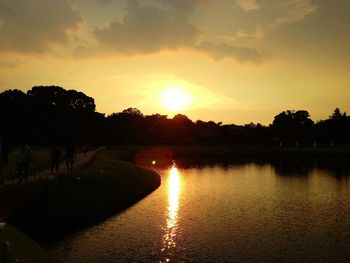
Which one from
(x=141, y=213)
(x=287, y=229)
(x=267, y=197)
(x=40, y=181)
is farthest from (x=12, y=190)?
(x=267, y=197)

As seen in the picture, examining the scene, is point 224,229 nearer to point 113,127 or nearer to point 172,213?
point 172,213

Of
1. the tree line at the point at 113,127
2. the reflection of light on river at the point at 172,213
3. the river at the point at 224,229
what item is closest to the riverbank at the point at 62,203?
the river at the point at 224,229

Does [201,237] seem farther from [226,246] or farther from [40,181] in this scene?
[40,181]

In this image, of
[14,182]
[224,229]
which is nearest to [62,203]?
[14,182]

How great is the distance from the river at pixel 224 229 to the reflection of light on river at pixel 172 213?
0.06m

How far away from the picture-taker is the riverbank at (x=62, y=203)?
26047 mm

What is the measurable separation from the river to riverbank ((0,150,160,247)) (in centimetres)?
141

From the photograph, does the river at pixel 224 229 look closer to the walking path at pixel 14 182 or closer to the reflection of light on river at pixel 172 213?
the reflection of light on river at pixel 172 213

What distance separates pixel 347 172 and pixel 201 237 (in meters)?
50.0

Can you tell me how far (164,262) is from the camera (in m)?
20.8

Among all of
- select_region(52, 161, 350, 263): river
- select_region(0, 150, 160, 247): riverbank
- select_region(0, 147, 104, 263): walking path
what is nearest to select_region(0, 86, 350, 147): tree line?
select_region(0, 147, 104, 263): walking path

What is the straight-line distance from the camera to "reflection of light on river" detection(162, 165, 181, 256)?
24.6 metres

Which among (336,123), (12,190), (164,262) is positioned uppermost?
(336,123)

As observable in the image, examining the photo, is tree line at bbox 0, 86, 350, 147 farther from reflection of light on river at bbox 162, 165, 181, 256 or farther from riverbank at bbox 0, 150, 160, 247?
riverbank at bbox 0, 150, 160, 247
